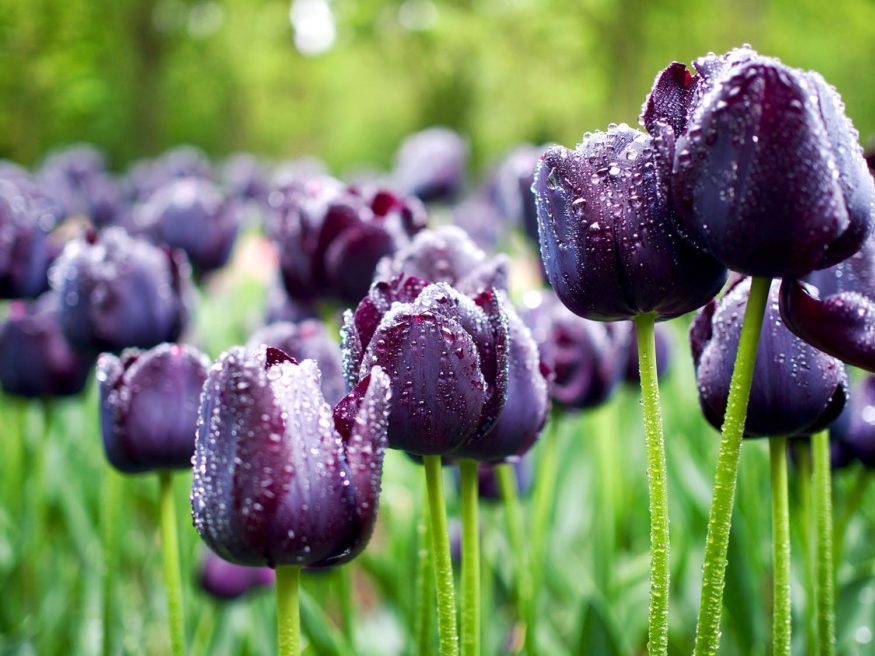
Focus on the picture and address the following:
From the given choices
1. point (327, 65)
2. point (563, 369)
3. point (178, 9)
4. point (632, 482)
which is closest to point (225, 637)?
point (563, 369)

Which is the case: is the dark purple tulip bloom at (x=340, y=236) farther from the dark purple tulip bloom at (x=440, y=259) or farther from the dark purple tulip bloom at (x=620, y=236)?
the dark purple tulip bloom at (x=620, y=236)

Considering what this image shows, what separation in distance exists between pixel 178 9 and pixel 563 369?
12501mm

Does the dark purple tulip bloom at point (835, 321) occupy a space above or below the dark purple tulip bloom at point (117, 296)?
below

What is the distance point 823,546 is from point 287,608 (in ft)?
1.91

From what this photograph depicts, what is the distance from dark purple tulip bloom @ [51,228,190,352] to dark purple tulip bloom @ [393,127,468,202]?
206cm

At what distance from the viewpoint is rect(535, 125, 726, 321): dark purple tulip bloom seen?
2.32 ft

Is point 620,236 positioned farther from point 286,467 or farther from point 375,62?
point 375,62

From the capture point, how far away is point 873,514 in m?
1.93

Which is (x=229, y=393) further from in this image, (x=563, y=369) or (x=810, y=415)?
(x=563, y=369)

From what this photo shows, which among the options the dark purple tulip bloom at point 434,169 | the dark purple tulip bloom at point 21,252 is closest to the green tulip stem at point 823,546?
the dark purple tulip bloom at point 21,252

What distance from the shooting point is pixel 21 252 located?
5.88ft

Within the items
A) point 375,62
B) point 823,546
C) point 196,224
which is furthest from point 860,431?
point 375,62

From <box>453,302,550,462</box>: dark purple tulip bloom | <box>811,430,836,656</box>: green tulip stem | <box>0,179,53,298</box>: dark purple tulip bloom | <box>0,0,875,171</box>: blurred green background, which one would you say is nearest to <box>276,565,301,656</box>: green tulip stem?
<box>453,302,550,462</box>: dark purple tulip bloom

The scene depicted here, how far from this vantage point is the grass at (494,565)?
57.4 inches
